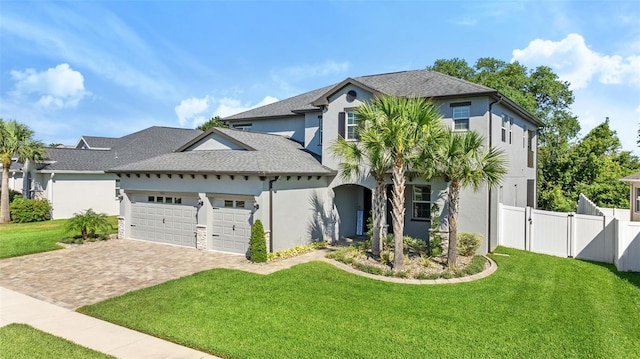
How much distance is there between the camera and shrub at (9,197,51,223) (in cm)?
2462

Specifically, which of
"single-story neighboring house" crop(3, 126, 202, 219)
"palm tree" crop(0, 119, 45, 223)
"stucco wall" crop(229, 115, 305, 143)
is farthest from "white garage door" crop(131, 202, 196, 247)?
"palm tree" crop(0, 119, 45, 223)

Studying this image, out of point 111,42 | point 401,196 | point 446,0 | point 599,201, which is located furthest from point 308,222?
point 599,201

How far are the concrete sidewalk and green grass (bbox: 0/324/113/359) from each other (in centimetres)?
18

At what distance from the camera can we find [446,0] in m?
14.2

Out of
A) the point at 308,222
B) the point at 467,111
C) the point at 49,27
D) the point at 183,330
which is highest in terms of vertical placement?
the point at 49,27

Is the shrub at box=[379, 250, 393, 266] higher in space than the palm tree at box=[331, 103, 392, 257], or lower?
lower

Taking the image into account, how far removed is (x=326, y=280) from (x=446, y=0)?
11.1 m

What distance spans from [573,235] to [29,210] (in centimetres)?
3047

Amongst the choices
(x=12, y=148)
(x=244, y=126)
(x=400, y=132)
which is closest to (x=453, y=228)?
(x=400, y=132)

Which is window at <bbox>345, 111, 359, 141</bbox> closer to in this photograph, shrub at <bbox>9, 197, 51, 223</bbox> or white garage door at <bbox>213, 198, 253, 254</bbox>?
white garage door at <bbox>213, 198, 253, 254</bbox>

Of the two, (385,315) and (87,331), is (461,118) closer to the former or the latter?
(385,315)

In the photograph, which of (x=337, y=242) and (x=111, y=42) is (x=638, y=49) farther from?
(x=111, y=42)

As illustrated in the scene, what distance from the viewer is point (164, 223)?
17312 mm

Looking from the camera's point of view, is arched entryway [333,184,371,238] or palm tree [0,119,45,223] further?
palm tree [0,119,45,223]
